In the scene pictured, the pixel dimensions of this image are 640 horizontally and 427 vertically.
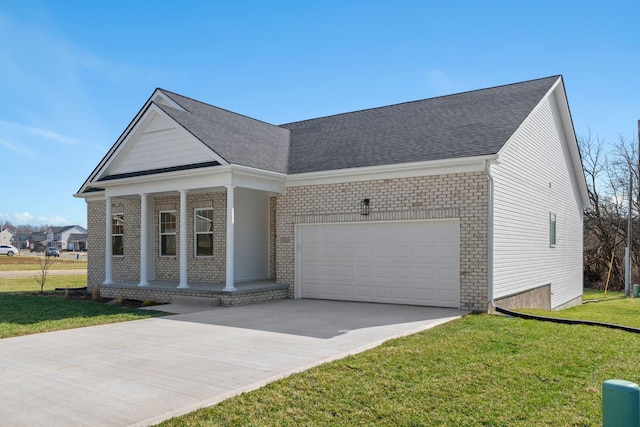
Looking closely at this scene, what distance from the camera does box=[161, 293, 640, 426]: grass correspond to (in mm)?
4750

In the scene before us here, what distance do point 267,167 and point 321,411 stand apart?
9935 millimetres

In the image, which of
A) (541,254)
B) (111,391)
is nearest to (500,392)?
(111,391)

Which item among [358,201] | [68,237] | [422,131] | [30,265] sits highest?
[422,131]

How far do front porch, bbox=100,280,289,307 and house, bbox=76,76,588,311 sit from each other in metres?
0.06

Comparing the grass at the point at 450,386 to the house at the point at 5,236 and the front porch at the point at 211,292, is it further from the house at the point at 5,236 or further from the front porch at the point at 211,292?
the house at the point at 5,236

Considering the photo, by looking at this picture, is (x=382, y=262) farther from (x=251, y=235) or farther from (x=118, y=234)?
(x=118, y=234)

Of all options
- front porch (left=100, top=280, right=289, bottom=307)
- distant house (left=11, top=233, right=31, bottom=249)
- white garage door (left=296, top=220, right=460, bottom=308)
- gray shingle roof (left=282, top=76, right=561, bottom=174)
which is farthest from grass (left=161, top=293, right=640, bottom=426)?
distant house (left=11, top=233, right=31, bottom=249)

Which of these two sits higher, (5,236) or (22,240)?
(5,236)

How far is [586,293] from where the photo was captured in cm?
2644

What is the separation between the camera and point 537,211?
15281mm

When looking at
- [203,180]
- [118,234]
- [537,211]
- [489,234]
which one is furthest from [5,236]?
[489,234]

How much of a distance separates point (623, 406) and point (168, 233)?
16.0 m

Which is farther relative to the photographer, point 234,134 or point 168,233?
point 168,233

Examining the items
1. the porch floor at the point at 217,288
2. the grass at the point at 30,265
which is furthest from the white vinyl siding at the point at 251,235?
the grass at the point at 30,265
